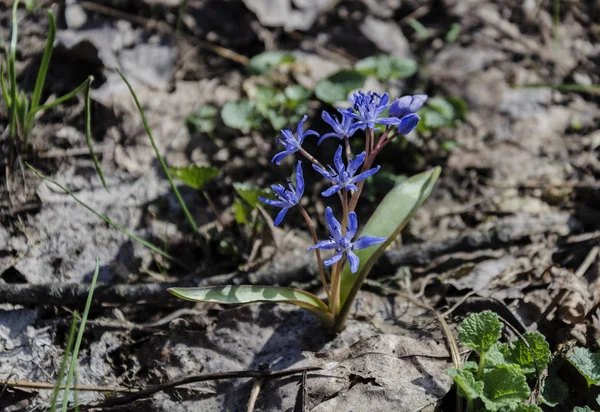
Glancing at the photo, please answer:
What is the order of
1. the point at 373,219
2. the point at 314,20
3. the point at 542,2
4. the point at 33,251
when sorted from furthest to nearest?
1. the point at 542,2
2. the point at 314,20
3. the point at 33,251
4. the point at 373,219

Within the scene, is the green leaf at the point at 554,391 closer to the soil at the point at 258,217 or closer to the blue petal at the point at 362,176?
the soil at the point at 258,217

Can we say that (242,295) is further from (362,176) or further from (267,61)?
(267,61)

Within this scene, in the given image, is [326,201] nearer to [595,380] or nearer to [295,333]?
[295,333]

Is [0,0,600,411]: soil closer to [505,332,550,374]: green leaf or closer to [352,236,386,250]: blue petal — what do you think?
[505,332,550,374]: green leaf

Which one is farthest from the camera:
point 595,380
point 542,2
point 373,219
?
point 542,2

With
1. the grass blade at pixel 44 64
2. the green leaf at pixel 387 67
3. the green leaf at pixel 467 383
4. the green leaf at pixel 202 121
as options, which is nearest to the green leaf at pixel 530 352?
the green leaf at pixel 467 383

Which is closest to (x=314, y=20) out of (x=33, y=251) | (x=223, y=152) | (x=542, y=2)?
(x=223, y=152)

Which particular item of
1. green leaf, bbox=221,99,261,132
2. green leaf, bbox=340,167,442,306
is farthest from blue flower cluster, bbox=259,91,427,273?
green leaf, bbox=221,99,261,132

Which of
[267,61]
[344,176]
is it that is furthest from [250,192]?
[267,61]
